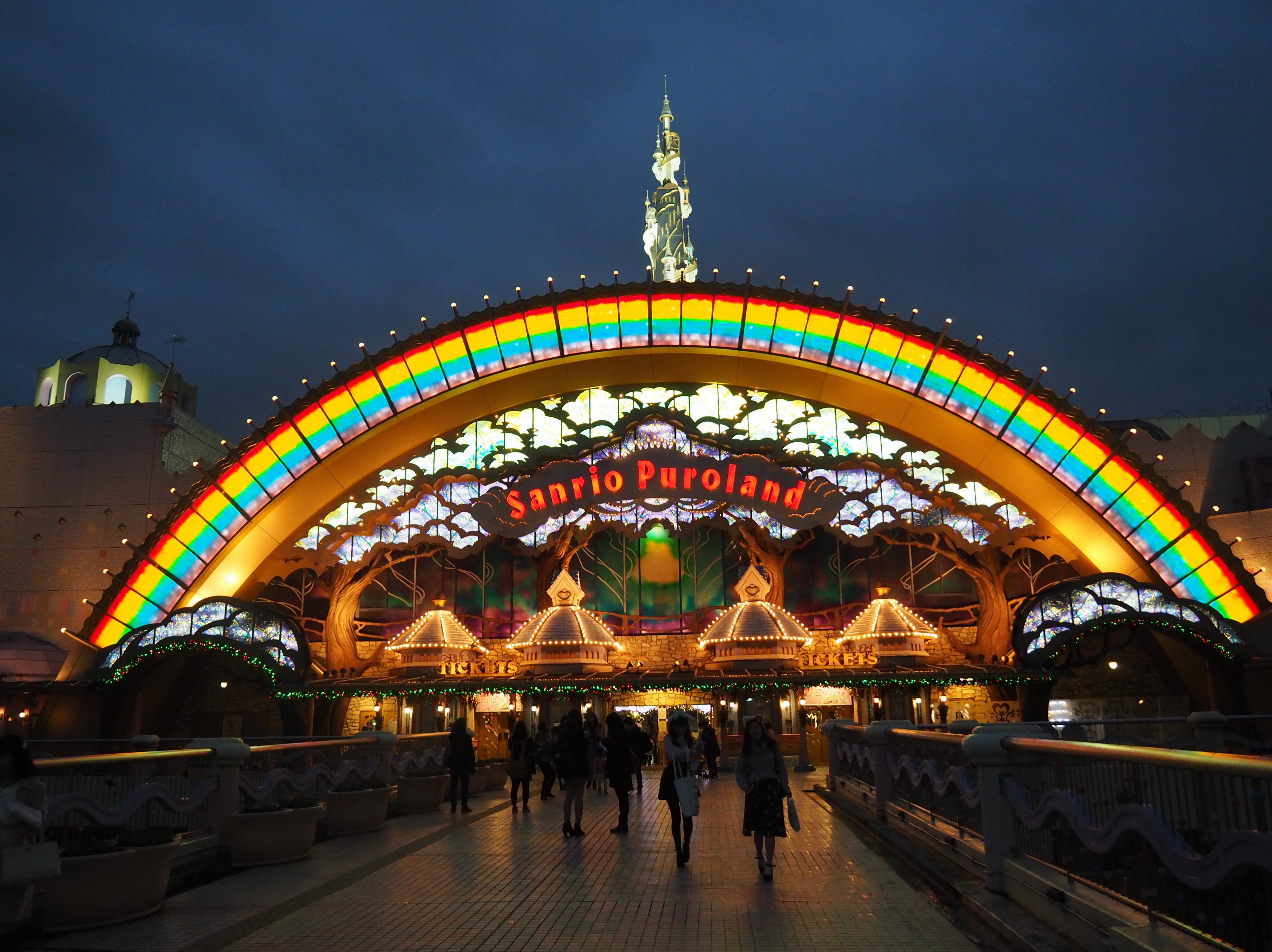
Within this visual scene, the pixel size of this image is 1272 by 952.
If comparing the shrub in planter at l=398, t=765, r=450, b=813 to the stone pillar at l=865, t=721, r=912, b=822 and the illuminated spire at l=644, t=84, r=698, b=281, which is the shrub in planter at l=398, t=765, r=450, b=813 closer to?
the stone pillar at l=865, t=721, r=912, b=822

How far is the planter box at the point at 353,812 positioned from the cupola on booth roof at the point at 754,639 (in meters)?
14.8

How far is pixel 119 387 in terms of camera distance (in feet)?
137

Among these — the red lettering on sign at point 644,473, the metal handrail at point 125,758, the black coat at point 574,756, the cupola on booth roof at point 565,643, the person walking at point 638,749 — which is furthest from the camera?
the red lettering on sign at point 644,473

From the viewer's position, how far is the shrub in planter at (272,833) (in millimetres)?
13102

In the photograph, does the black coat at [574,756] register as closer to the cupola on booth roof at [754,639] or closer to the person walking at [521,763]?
the person walking at [521,763]

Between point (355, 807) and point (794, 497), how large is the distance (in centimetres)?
1765

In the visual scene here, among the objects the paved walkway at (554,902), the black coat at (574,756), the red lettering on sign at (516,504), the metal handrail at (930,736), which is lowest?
the paved walkway at (554,902)

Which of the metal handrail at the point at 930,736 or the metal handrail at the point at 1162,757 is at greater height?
the metal handrail at the point at 1162,757

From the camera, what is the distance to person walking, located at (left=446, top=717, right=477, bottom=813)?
65.3 feet

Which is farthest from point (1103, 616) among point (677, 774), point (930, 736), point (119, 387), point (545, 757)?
point (119, 387)

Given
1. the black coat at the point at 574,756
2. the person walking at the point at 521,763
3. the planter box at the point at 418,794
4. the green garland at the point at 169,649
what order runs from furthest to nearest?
the green garland at the point at 169,649
the person walking at the point at 521,763
the planter box at the point at 418,794
the black coat at the point at 574,756

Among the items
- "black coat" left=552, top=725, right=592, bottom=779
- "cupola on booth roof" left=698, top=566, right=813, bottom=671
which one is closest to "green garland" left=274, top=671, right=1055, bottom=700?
"cupola on booth roof" left=698, top=566, right=813, bottom=671

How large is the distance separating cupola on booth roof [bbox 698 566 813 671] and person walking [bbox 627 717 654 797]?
10.5 feet

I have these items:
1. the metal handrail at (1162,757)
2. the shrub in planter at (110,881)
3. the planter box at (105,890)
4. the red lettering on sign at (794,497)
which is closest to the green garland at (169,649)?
the red lettering on sign at (794,497)
